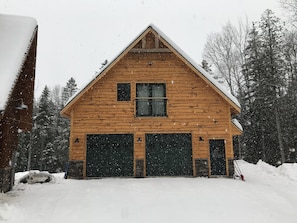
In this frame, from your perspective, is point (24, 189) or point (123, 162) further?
point (123, 162)

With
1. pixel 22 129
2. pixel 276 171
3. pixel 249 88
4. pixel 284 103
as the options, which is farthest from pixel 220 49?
pixel 22 129

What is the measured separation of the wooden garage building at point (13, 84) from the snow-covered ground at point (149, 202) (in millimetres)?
1345

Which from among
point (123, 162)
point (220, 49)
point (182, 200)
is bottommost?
point (182, 200)

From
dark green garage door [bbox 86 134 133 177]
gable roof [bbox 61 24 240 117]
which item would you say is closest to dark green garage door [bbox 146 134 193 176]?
dark green garage door [bbox 86 134 133 177]

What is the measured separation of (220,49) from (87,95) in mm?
19986

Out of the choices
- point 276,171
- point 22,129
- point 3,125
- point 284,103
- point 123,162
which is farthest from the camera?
point 284,103

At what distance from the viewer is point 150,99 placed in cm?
1470

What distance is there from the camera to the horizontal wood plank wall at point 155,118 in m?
14.2

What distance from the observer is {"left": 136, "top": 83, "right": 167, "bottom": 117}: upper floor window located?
47.9ft

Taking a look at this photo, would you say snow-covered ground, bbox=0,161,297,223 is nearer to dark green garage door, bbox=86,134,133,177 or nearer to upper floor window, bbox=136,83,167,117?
dark green garage door, bbox=86,134,133,177

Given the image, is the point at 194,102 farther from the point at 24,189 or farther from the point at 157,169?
the point at 24,189

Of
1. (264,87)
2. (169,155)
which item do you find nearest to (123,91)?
(169,155)

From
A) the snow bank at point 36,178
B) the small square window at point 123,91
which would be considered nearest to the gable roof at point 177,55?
the small square window at point 123,91

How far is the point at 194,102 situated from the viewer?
47.7 ft
